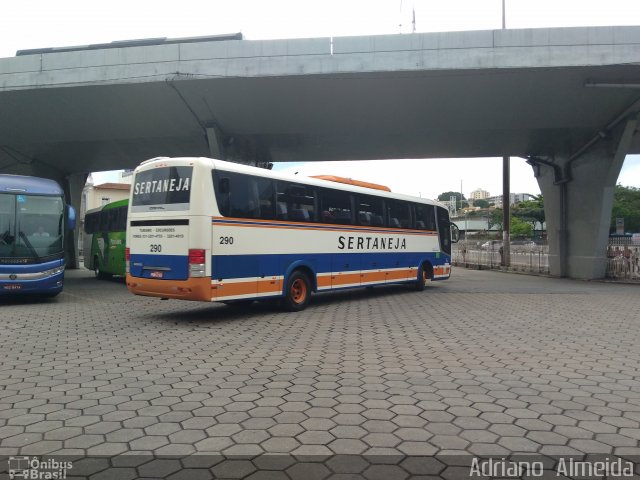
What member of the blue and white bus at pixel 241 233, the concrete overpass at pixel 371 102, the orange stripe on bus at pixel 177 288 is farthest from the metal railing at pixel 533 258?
the orange stripe on bus at pixel 177 288

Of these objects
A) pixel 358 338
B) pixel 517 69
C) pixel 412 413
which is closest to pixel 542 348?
pixel 358 338

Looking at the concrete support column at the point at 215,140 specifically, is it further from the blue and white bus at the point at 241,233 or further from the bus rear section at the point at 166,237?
the bus rear section at the point at 166,237

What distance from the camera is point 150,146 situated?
22922 millimetres

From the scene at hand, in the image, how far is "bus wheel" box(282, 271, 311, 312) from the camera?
35.4ft

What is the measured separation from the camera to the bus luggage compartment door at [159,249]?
29.8 feet

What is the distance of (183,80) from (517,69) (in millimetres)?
10355

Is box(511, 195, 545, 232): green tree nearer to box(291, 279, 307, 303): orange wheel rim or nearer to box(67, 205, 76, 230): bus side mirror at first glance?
box(291, 279, 307, 303): orange wheel rim

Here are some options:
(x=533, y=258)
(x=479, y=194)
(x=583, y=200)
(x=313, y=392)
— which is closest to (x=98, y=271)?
(x=313, y=392)

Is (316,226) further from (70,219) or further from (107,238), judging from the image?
(107,238)

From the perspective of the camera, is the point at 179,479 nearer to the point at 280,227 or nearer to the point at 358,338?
the point at 358,338

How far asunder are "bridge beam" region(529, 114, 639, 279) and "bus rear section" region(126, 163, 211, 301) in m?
16.9

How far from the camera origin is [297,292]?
1127 centimetres

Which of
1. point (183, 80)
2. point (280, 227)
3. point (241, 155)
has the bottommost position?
point (280, 227)

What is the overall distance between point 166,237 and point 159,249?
29 cm
